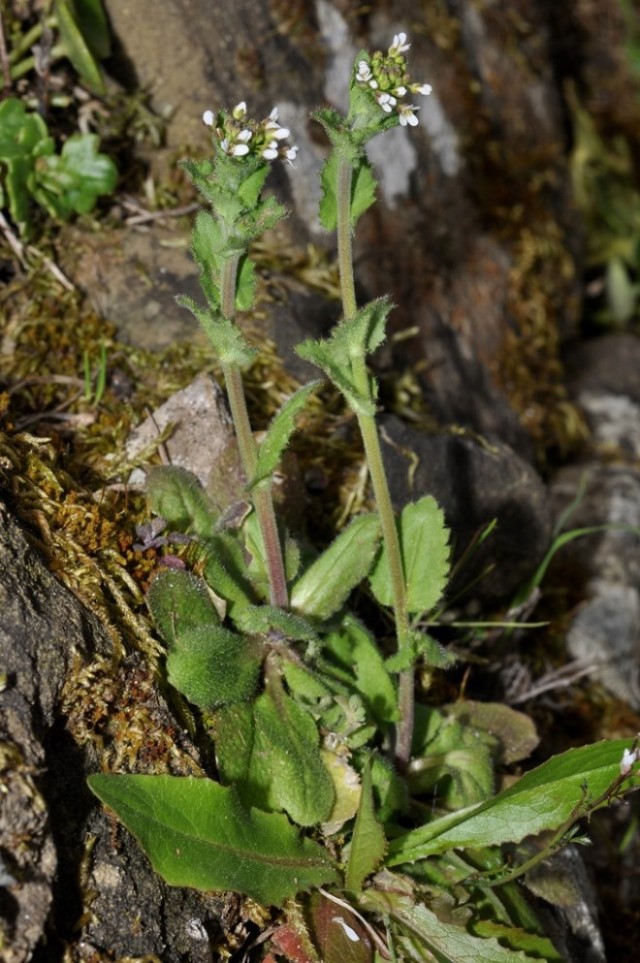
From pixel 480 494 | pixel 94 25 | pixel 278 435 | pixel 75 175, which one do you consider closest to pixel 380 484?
pixel 278 435

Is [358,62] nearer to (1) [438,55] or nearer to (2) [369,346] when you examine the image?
(2) [369,346]

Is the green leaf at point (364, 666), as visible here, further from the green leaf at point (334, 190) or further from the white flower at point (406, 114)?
the white flower at point (406, 114)

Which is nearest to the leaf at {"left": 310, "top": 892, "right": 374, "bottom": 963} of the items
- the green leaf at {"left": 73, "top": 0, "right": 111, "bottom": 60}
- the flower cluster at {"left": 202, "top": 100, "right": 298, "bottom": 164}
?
the flower cluster at {"left": 202, "top": 100, "right": 298, "bottom": 164}

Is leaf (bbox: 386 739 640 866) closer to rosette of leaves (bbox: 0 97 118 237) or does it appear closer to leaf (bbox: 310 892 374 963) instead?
leaf (bbox: 310 892 374 963)

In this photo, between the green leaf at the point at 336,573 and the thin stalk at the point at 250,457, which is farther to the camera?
the green leaf at the point at 336,573

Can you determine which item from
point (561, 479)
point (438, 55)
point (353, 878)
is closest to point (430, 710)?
point (353, 878)

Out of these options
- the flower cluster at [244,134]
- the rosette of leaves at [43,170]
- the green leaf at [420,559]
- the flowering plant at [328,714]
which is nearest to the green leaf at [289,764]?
the flowering plant at [328,714]

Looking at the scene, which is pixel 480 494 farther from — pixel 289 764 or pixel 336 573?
pixel 289 764
